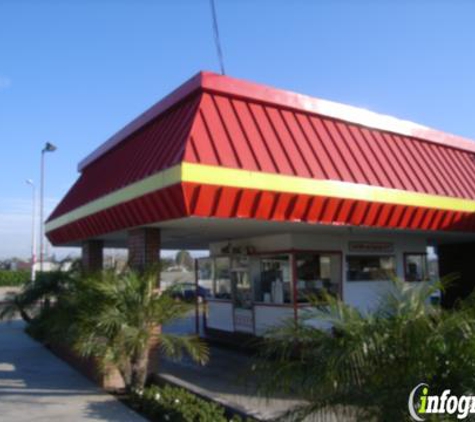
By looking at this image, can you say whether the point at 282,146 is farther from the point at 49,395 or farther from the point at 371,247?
the point at 49,395

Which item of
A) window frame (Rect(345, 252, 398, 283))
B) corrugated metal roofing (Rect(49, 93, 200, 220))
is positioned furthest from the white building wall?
corrugated metal roofing (Rect(49, 93, 200, 220))

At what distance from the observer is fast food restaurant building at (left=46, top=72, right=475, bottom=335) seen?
944 centimetres

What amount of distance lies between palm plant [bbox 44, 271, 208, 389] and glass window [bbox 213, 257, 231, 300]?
6511 mm

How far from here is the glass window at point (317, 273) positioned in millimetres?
13703

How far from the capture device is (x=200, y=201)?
356 inches

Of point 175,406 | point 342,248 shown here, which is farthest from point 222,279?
point 175,406

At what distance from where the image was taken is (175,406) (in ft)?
27.6

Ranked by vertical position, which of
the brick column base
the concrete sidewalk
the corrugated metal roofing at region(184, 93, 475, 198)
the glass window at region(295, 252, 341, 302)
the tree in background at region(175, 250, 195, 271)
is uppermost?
the corrugated metal roofing at region(184, 93, 475, 198)

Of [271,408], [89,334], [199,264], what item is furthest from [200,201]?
[199,264]

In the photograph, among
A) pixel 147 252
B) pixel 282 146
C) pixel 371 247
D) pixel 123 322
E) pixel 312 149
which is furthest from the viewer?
pixel 371 247

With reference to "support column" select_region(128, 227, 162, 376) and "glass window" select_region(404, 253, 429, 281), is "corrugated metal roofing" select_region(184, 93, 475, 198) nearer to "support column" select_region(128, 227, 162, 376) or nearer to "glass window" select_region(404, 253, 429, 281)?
"support column" select_region(128, 227, 162, 376)

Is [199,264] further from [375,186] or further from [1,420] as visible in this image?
[1,420]

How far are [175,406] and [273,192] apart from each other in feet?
12.1

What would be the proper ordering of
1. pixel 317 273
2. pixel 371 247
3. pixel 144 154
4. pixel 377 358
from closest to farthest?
1. pixel 377 358
2. pixel 144 154
3. pixel 317 273
4. pixel 371 247
